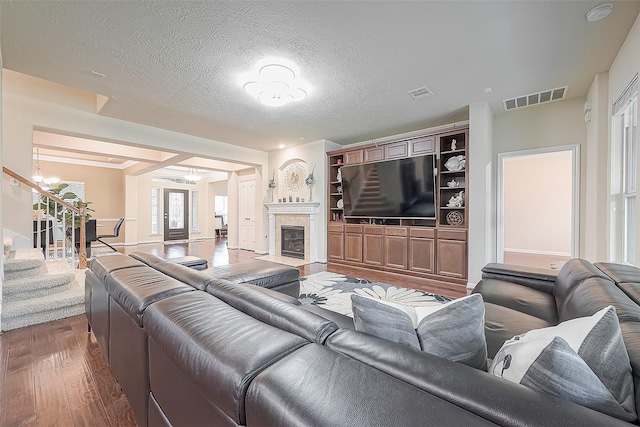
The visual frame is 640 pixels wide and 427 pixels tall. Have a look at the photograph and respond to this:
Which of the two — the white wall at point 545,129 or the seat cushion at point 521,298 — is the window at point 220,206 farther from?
the seat cushion at point 521,298

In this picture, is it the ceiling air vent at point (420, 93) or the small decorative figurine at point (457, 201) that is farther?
the small decorative figurine at point (457, 201)

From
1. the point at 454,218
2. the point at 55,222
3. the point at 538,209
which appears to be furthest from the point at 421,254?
the point at 55,222

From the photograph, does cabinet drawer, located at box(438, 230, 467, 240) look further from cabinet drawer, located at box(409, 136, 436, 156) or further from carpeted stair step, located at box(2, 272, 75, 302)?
carpeted stair step, located at box(2, 272, 75, 302)

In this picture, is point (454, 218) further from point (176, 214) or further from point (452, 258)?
point (176, 214)

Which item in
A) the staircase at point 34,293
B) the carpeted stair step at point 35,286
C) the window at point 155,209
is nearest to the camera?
the staircase at point 34,293

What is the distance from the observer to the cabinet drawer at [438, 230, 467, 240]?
413cm

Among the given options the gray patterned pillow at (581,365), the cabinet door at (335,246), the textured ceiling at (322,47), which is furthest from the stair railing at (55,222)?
the gray patterned pillow at (581,365)

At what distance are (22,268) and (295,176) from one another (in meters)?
4.65

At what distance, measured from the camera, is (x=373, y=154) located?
17.1ft

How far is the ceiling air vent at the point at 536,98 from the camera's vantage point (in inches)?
135

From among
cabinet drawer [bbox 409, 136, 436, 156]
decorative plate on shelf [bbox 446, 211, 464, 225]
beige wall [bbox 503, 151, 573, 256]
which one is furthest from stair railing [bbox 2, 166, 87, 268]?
beige wall [bbox 503, 151, 573, 256]

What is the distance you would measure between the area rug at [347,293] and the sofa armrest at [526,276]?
987 millimetres

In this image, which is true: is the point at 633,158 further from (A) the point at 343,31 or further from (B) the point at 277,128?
(B) the point at 277,128

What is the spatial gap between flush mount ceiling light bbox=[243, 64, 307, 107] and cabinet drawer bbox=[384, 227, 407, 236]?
2.85 metres
